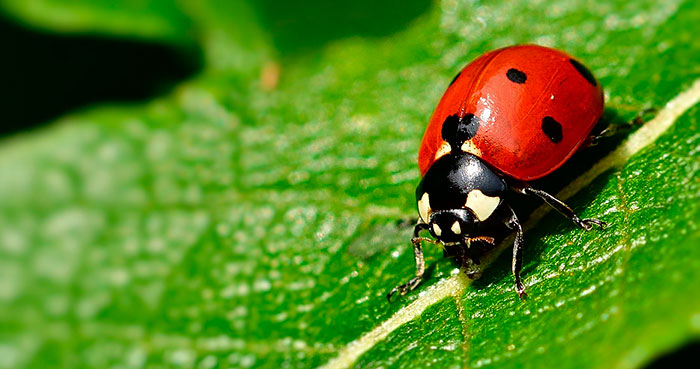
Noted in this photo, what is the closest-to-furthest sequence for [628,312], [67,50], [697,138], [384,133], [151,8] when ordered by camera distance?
[628,312], [697,138], [384,133], [151,8], [67,50]

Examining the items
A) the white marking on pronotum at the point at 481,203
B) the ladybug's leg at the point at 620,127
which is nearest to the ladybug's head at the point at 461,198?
the white marking on pronotum at the point at 481,203

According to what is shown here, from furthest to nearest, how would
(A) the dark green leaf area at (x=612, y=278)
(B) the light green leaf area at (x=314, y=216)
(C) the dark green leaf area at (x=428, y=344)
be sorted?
(C) the dark green leaf area at (x=428, y=344) < (B) the light green leaf area at (x=314, y=216) < (A) the dark green leaf area at (x=612, y=278)

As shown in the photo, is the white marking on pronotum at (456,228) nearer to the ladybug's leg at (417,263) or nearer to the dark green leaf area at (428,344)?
the ladybug's leg at (417,263)

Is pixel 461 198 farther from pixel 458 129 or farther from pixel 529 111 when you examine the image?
pixel 529 111

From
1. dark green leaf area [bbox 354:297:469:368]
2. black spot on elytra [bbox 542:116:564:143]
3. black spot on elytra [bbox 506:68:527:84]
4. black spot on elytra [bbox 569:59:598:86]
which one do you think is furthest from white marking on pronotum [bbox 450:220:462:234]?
black spot on elytra [bbox 569:59:598:86]

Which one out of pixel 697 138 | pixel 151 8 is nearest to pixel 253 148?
pixel 151 8

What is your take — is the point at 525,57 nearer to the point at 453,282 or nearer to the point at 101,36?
the point at 453,282

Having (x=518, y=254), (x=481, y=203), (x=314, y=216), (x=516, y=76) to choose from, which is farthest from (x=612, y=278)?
(x=314, y=216)
